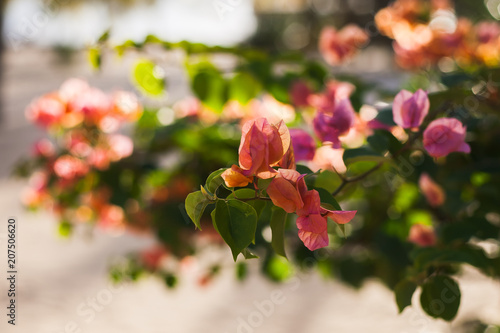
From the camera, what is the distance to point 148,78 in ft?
2.24

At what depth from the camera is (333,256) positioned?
0.82m

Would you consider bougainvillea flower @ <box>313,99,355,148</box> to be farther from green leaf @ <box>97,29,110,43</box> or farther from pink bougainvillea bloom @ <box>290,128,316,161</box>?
green leaf @ <box>97,29,110,43</box>

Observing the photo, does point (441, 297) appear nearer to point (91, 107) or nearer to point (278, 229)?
point (278, 229)

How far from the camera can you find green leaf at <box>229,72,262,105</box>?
0.70 metres

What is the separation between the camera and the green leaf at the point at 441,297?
15.2 inches

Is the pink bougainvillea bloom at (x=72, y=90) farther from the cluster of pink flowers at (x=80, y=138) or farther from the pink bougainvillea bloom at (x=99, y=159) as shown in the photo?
the pink bougainvillea bloom at (x=99, y=159)

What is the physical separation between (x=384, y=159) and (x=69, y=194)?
0.59 m

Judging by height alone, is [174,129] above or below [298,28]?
above

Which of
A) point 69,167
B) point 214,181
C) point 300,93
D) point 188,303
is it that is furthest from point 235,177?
point 188,303

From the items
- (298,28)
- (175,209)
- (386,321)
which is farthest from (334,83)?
(298,28)

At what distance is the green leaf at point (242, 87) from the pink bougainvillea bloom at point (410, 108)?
0.35 meters

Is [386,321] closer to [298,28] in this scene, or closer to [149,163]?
[149,163]

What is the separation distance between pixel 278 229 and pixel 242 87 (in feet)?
1.36

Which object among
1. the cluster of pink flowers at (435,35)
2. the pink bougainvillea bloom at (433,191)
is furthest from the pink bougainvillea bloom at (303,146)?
the cluster of pink flowers at (435,35)
